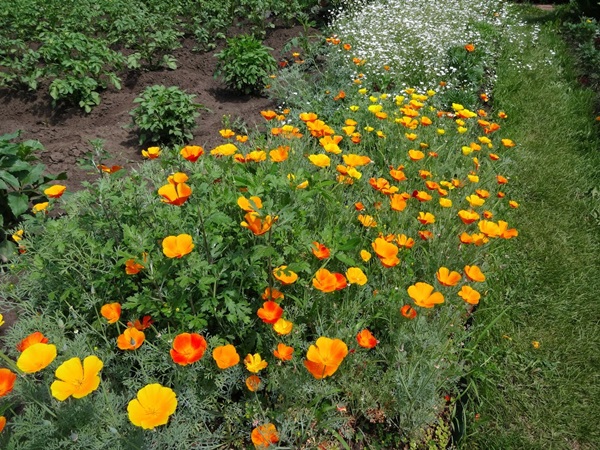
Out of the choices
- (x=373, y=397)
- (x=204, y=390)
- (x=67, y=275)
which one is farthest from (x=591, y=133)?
(x=67, y=275)

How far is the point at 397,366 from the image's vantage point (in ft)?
6.40

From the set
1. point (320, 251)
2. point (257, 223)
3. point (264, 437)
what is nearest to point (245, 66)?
point (320, 251)

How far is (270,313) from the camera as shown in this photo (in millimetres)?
1647

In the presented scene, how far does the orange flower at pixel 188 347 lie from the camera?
57.7 inches

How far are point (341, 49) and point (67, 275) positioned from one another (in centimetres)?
427

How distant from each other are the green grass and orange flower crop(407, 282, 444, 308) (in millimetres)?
536

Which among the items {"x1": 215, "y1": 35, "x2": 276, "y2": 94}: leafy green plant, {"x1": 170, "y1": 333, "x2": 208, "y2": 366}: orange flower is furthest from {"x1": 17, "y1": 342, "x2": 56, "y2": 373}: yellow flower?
{"x1": 215, "y1": 35, "x2": 276, "y2": 94}: leafy green plant

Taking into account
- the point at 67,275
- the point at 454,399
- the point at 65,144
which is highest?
the point at 67,275

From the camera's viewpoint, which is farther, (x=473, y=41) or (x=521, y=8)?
(x=521, y=8)

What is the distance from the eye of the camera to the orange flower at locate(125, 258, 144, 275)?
1.73 metres

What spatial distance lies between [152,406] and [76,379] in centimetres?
25

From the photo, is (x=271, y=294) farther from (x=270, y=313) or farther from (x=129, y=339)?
(x=129, y=339)

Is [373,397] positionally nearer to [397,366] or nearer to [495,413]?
[397,366]

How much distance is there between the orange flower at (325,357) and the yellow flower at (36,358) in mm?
785
